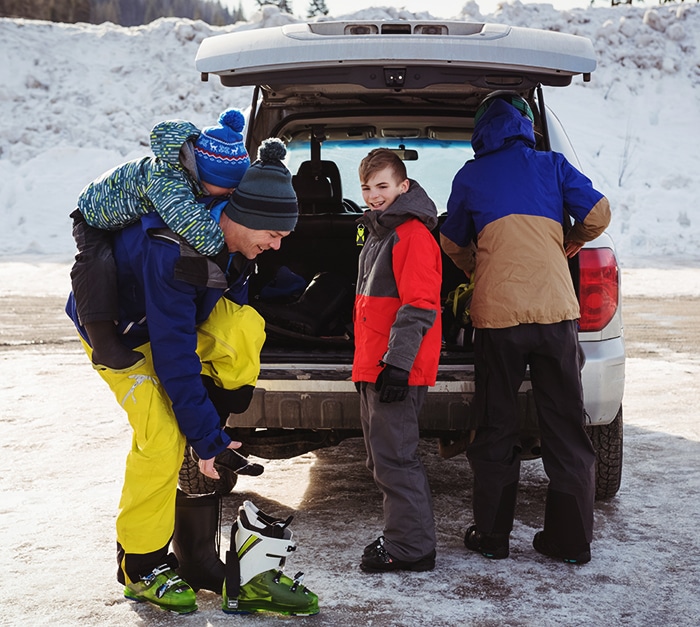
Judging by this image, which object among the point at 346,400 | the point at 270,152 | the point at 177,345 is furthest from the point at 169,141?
the point at 346,400

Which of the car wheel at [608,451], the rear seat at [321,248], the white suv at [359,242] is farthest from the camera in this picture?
the rear seat at [321,248]

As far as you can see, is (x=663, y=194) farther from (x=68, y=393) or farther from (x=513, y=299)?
(x=513, y=299)

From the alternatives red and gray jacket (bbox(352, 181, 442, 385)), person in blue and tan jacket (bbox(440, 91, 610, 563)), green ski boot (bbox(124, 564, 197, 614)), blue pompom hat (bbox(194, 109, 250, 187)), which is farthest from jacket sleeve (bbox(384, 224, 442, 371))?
green ski boot (bbox(124, 564, 197, 614))

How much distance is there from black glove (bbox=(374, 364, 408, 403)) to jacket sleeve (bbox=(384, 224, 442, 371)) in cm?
2

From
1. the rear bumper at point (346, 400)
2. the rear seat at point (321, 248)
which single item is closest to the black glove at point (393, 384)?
the rear bumper at point (346, 400)

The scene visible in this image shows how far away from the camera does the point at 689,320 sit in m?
10.3

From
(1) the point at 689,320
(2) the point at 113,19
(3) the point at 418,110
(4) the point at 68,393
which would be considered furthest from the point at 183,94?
(2) the point at 113,19

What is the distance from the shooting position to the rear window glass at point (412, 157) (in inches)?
218

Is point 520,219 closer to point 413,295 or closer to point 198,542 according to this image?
point 413,295

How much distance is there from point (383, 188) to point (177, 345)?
0.98m

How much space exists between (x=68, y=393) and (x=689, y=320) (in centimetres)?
676

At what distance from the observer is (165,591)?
2.98 metres

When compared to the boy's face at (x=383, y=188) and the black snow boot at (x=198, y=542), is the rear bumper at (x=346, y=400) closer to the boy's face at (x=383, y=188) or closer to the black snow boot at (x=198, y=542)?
the black snow boot at (x=198, y=542)

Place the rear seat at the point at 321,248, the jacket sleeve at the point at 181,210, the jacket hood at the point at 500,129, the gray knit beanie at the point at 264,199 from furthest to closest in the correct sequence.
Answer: the rear seat at the point at 321,248 < the jacket hood at the point at 500,129 < the gray knit beanie at the point at 264,199 < the jacket sleeve at the point at 181,210
